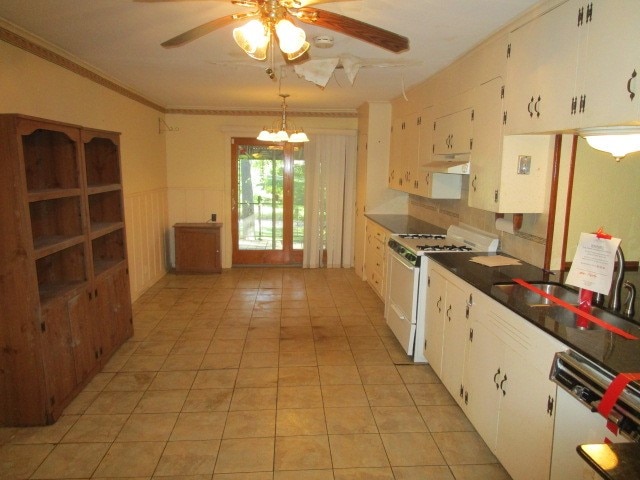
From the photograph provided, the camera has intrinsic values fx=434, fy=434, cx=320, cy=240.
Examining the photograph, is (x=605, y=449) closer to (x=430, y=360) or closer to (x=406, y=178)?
(x=430, y=360)

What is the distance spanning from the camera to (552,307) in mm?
2213

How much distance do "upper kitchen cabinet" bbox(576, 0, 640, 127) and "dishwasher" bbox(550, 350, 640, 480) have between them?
1026 millimetres

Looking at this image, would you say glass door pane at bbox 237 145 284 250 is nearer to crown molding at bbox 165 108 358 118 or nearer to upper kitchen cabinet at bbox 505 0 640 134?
crown molding at bbox 165 108 358 118

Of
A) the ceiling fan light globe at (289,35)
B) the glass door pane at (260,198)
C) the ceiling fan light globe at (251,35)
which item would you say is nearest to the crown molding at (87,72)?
the glass door pane at (260,198)

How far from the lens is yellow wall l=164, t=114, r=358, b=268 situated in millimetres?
6645

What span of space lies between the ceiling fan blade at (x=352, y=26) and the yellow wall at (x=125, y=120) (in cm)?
218

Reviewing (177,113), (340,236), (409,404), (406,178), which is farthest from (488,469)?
(177,113)

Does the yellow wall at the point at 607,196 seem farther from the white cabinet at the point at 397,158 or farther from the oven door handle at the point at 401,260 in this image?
the white cabinet at the point at 397,158

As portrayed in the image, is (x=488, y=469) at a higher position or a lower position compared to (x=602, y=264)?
lower

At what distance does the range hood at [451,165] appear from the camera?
135 inches

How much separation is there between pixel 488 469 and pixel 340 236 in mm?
4782

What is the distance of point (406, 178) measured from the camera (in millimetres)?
5102

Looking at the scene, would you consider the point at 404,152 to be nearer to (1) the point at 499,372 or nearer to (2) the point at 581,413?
(1) the point at 499,372

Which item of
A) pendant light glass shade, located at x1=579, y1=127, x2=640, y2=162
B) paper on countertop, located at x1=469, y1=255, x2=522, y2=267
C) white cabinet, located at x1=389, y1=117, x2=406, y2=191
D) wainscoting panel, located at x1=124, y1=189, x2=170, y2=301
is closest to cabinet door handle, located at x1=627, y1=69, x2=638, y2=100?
pendant light glass shade, located at x1=579, y1=127, x2=640, y2=162
